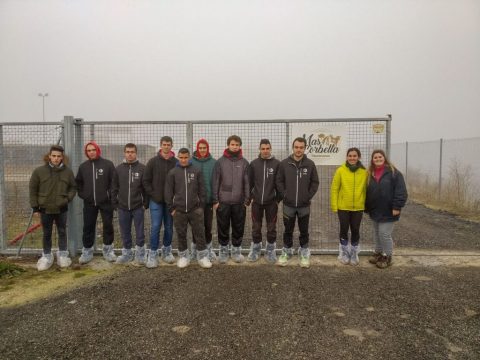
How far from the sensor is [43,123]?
629cm

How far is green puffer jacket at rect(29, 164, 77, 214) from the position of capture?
18.5 feet

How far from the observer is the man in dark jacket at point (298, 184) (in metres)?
5.78

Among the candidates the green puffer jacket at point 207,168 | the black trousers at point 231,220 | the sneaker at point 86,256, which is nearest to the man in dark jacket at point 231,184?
the black trousers at point 231,220

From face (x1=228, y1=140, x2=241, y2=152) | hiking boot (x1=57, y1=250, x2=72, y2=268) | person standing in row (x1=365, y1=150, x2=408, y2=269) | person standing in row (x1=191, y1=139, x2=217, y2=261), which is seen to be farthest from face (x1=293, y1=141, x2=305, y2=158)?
hiking boot (x1=57, y1=250, x2=72, y2=268)

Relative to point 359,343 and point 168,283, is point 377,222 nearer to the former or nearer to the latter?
point 359,343

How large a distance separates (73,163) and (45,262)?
5.82 ft

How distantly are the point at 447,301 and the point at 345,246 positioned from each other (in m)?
1.85

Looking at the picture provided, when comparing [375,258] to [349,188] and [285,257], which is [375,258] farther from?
[285,257]

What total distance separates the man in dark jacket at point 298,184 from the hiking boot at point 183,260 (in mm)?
1594

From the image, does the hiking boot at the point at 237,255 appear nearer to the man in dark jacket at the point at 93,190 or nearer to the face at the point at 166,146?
the face at the point at 166,146

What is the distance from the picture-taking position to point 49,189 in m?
5.66

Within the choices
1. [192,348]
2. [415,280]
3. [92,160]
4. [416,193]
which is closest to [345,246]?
[415,280]

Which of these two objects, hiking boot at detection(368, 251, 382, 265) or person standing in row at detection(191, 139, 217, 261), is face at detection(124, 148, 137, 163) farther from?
hiking boot at detection(368, 251, 382, 265)

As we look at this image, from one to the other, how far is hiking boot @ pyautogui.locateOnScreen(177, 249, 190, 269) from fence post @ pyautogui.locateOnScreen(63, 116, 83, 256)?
6.95 ft
